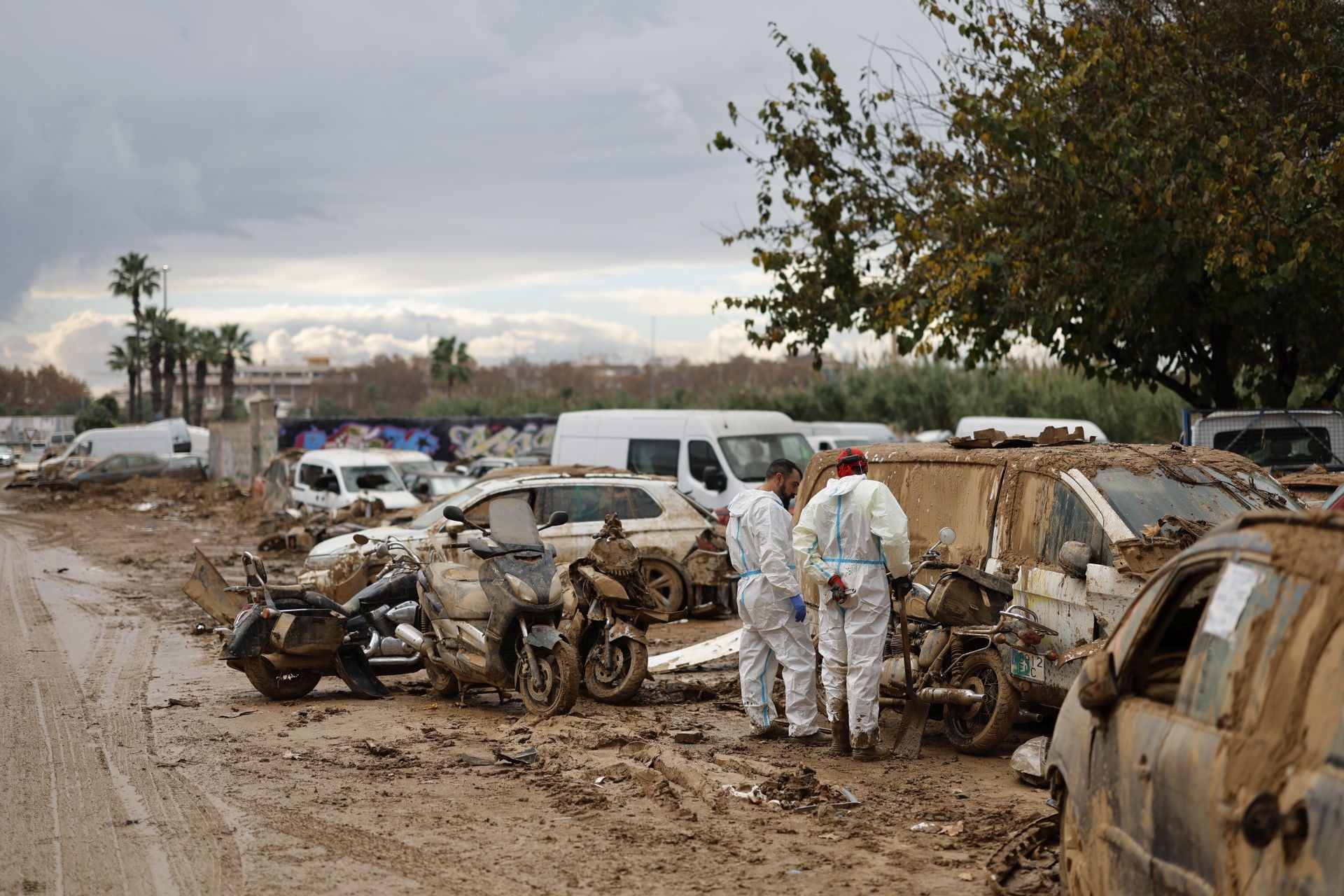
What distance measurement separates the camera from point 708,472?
701 inches

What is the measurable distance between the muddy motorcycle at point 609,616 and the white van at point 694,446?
27.3ft

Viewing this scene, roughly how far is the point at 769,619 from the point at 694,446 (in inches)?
406

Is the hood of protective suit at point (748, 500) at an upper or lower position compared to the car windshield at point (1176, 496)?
lower

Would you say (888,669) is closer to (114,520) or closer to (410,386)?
(114,520)

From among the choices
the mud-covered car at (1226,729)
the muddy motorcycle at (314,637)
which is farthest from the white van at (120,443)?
the mud-covered car at (1226,729)

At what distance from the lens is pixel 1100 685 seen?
4.04 meters

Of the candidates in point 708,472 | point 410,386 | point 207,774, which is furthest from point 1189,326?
point 410,386

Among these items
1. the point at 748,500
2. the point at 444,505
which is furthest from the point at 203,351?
the point at 748,500

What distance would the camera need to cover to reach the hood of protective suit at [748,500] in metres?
8.38

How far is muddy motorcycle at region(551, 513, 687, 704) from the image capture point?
9.20 m

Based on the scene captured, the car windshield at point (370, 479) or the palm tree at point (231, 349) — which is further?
the palm tree at point (231, 349)

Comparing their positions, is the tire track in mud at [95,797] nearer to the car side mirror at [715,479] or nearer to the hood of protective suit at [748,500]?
the hood of protective suit at [748,500]

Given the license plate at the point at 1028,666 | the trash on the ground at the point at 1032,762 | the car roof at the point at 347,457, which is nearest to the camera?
the trash on the ground at the point at 1032,762

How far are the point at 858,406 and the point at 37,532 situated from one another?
2519 centimetres
